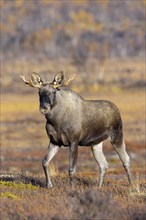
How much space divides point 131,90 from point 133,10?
130366 millimetres

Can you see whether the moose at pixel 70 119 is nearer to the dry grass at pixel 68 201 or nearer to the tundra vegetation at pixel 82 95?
the dry grass at pixel 68 201

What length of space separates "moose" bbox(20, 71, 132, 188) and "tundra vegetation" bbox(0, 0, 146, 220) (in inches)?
31.0

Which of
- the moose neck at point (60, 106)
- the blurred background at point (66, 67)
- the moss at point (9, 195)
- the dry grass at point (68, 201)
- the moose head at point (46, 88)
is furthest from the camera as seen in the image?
the blurred background at point (66, 67)

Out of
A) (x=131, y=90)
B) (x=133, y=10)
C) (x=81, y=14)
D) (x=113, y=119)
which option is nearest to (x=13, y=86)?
(x=131, y=90)

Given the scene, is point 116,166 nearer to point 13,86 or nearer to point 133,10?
point 13,86

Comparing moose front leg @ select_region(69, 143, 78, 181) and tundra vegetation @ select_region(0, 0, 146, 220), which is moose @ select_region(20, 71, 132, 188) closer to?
moose front leg @ select_region(69, 143, 78, 181)

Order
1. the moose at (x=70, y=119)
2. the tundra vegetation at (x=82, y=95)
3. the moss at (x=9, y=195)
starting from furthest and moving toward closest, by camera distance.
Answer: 1. the moose at (x=70, y=119)
2. the moss at (x=9, y=195)
3. the tundra vegetation at (x=82, y=95)

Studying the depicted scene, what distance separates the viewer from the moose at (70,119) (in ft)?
42.9

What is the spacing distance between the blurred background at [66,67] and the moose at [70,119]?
5.55 feet

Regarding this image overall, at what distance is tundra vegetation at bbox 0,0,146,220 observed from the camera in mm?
10695

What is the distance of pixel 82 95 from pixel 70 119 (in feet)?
158

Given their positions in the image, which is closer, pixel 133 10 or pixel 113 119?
pixel 113 119

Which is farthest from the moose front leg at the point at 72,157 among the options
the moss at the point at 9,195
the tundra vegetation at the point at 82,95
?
the moss at the point at 9,195

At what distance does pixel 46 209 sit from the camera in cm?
1052
